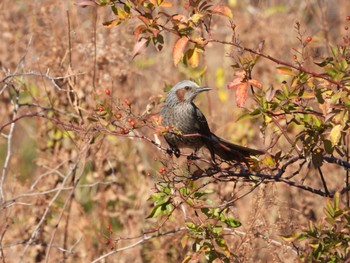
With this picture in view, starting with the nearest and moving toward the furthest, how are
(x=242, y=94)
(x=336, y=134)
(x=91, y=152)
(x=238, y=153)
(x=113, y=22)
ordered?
(x=336, y=134)
(x=242, y=94)
(x=113, y=22)
(x=238, y=153)
(x=91, y=152)

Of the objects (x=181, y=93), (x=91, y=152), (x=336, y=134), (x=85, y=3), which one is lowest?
(x=336, y=134)

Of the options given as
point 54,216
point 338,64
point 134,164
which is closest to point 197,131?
point 134,164

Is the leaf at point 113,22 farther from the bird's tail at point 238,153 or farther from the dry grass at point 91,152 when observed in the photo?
the dry grass at point 91,152

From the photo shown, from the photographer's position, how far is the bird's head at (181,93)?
16.8 feet

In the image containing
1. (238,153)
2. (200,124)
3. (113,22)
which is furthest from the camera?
(200,124)

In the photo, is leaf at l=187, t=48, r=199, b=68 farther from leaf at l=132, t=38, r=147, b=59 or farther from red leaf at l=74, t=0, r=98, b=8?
red leaf at l=74, t=0, r=98, b=8

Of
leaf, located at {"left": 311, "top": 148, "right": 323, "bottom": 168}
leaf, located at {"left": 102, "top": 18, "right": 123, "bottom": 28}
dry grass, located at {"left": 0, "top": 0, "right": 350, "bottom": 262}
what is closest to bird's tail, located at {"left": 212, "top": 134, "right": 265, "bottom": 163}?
leaf, located at {"left": 311, "top": 148, "right": 323, "bottom": 168}

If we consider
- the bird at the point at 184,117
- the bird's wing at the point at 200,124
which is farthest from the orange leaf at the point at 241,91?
the bird's wing at the point at 200,124

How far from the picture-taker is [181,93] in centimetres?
516

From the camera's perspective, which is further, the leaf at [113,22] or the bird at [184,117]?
the bird at [184,117]

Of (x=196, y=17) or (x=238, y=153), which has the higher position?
(x=196, y=17)

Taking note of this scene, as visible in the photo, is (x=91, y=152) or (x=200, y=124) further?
(x=91, y=152)

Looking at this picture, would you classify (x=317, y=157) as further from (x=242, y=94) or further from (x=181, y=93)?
(x=181, y=93)

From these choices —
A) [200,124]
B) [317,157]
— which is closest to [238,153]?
[317,157]
